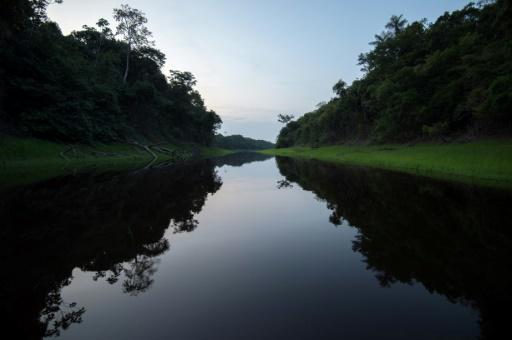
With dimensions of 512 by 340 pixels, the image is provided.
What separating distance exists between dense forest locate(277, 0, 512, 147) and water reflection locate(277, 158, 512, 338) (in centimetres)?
1737

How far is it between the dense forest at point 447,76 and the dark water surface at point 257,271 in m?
19.7

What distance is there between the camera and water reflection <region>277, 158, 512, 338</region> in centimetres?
374

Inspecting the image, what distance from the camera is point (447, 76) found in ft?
92.7

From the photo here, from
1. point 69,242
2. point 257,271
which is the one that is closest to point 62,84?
point 69,242

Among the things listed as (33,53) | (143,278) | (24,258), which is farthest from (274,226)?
(33,53)

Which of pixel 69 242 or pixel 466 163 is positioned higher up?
pixel 466 163

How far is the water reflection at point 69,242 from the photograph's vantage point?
11.6 feet

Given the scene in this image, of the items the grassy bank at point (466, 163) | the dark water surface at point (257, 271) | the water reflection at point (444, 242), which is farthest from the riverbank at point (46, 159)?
the grassy bank at point (466, 163)

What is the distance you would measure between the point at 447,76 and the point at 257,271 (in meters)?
33.6

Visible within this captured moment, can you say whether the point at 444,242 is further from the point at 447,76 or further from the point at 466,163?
the point at 447,76

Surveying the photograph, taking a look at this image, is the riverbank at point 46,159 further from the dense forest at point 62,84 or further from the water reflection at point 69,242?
the water reflection at point 69,242

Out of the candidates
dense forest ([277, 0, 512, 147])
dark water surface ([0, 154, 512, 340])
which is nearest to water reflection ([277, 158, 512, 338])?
dark water surface ([0, 154, 512, 340])

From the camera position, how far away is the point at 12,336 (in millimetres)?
2969

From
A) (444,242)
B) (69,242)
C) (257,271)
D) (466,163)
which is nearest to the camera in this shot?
(257,271)
